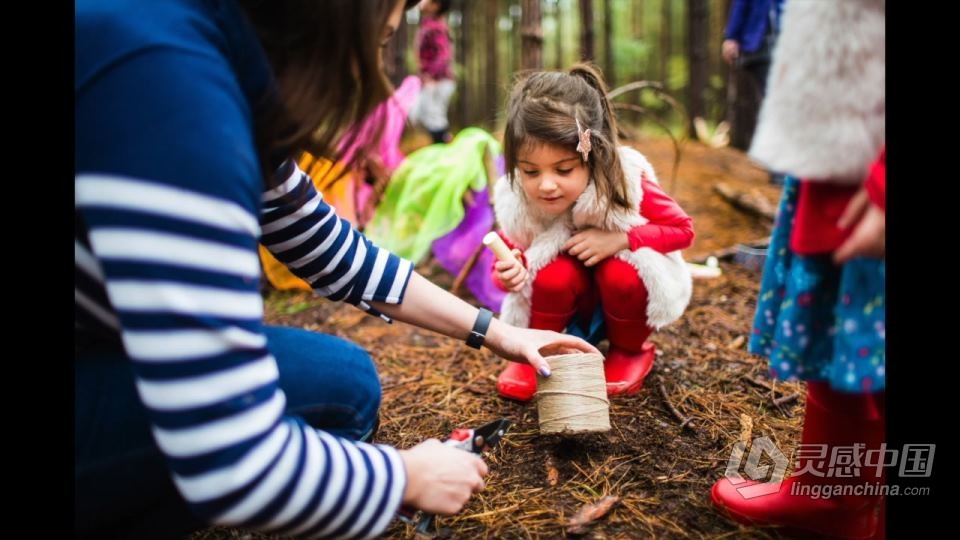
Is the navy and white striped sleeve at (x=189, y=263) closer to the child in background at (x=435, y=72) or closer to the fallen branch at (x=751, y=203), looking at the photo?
the fallen branch at (x=751, y=203)

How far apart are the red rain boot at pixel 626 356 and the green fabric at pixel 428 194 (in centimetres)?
123

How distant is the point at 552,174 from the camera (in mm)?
1894

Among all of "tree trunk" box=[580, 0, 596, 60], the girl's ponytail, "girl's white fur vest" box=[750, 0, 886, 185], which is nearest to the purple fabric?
the girl's ponytail

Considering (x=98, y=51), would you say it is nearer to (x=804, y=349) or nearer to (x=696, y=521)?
(x=804, y=349)

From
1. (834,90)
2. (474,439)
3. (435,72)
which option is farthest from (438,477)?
(435,72)

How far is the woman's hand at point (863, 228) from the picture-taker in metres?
0.94

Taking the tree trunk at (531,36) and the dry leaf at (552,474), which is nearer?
the dry leaf at (552,474)

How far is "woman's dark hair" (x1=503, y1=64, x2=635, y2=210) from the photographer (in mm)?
1866

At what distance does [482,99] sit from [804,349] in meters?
16.3

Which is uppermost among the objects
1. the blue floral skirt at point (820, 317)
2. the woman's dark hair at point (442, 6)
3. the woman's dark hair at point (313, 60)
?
the woman's dark hair at point (442, 6)

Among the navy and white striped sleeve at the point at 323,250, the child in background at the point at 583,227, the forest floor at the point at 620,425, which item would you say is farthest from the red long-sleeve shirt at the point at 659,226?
the navy and white striped sleeve at the point at 323,250

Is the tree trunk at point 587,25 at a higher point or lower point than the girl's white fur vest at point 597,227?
higher
